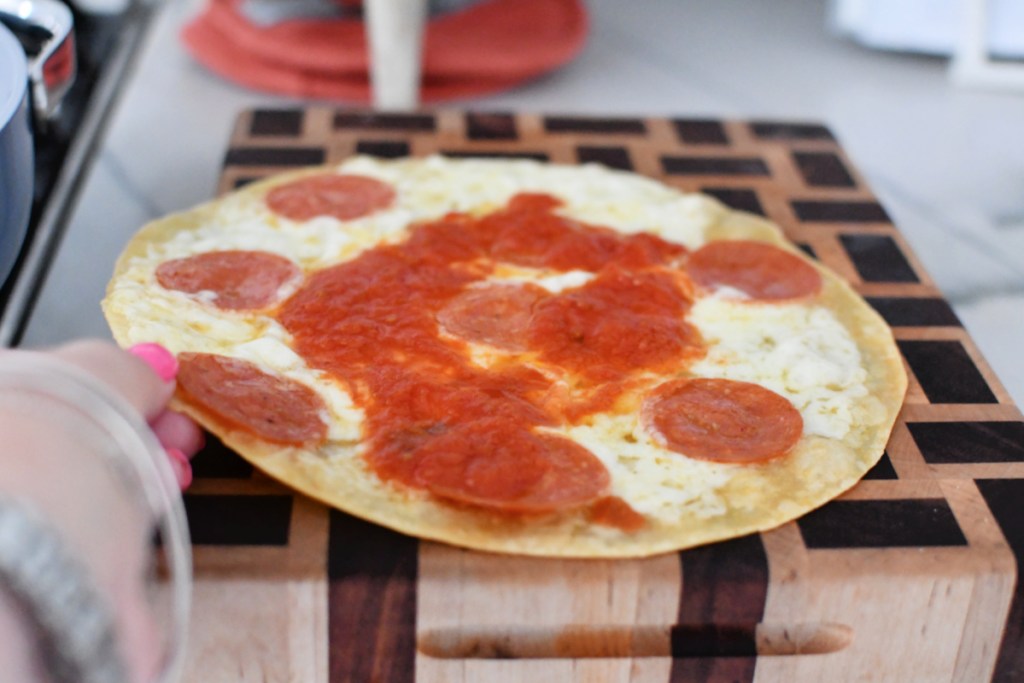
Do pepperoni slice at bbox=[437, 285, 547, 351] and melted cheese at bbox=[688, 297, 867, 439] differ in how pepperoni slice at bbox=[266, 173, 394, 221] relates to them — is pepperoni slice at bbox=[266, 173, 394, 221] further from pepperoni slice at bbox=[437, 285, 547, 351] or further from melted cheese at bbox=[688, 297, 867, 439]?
melted cheese at bbox=[688, 297, 867, 439]

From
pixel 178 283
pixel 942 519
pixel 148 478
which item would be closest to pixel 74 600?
pixel 148 478

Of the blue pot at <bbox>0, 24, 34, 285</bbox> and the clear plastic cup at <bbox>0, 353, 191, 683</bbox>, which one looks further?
the blue pot at <bbox>0, 24, 34, 285</bbox>

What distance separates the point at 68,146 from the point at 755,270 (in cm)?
95

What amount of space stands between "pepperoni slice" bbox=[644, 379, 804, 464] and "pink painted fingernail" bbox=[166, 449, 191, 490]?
412mm

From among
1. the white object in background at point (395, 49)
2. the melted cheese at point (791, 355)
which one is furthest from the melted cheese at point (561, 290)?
the white object in background at point (395, 49)

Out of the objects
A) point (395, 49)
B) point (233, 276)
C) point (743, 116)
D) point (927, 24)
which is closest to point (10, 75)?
point (233, 276)

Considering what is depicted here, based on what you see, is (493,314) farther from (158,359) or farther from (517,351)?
(158,359)

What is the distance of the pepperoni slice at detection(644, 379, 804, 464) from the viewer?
3.44ft

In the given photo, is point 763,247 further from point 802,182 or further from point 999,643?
point 999,643

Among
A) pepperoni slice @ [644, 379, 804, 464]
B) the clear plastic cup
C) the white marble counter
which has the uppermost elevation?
the clear plastic cup

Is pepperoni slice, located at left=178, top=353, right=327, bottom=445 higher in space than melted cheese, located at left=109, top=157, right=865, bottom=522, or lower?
higher

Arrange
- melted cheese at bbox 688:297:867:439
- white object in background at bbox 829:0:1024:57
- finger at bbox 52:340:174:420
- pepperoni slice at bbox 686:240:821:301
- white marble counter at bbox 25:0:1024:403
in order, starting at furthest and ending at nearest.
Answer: white object in background at bbox 829:0:1024:57, white marble counter at bbox 25:0:1024:403, pepperoni slice at bbox 686:240:821:301, melted cheese at bbox 688:297:867:439, finger at bbox 52:340:174:420

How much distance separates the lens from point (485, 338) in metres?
1.19

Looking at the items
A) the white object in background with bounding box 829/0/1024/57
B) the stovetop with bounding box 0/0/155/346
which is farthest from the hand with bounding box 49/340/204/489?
the white object in background with bounding box 829/0/1024/57
